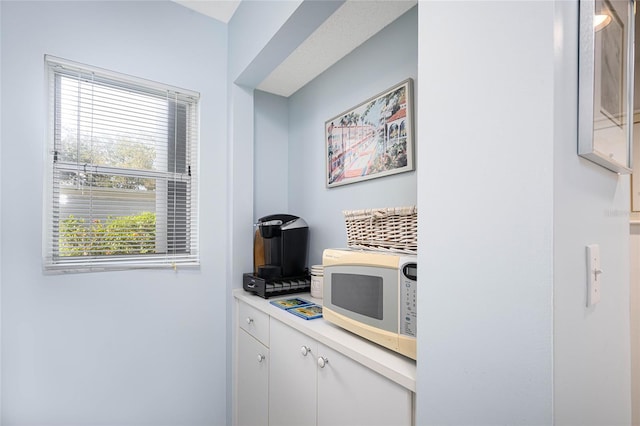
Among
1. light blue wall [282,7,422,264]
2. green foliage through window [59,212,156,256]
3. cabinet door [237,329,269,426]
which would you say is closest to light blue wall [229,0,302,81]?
light blue wall [282,7,422,264]

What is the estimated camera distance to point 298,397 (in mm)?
1352

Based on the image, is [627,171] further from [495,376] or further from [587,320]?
[495,376]

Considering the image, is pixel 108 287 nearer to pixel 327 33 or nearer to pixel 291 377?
pixel 291 377

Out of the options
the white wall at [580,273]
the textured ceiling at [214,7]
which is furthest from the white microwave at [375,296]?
the textured ceiling at [214,7]

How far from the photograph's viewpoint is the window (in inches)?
63.7

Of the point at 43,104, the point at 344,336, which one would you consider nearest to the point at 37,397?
the point at 43,104

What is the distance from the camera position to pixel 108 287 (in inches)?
67.2

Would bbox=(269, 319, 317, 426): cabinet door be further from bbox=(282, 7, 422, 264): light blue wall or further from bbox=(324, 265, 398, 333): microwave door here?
bbox=(282, 7, 422, 264): light blue wall

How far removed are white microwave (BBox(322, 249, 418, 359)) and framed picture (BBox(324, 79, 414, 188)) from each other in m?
0.58

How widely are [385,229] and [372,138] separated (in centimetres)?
65

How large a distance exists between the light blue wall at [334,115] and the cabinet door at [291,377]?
66cm

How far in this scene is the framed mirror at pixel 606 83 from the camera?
0.65m

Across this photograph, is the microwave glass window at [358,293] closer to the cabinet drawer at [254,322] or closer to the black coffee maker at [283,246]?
the cabinet drawer at [254,322]

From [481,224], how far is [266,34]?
144 cm
